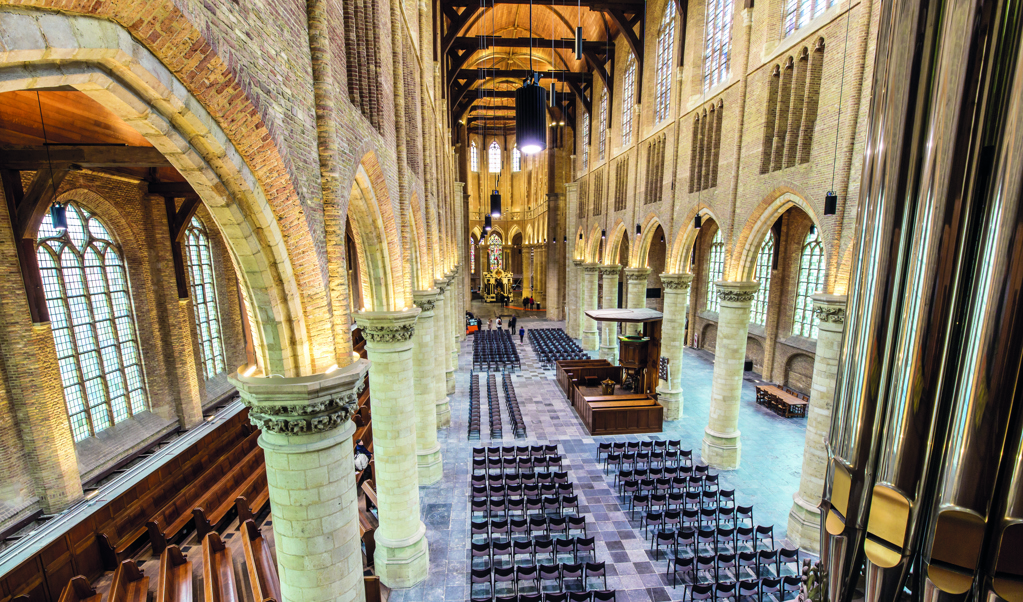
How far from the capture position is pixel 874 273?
204cm

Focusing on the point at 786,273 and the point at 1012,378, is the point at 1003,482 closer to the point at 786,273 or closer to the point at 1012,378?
the point at 1012,378

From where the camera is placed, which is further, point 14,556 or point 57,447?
point 57,447

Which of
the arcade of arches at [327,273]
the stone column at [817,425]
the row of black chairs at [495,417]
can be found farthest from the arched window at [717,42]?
the row of black chairs at [495,417]

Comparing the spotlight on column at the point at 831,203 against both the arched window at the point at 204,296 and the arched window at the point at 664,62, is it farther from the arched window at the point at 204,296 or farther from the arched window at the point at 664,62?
the arched window at the point at 204,296

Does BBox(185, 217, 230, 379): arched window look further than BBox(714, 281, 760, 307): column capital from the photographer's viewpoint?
Yes

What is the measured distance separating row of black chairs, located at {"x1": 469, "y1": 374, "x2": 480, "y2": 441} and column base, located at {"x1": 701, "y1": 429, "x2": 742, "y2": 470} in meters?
6.82

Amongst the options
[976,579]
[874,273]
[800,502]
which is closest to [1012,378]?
[874,273]

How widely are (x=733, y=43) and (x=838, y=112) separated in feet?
14.9

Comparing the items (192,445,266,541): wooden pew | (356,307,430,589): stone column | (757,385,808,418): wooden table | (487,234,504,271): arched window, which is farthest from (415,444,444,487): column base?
(487,234,504,271): arched window

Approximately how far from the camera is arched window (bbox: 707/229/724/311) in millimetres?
21531

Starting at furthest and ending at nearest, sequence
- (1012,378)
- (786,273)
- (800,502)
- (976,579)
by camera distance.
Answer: (786,273) < (800,502) < (976,579) < (1012,378)

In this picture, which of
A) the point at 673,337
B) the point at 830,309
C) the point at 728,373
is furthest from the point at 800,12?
the point at 673,337

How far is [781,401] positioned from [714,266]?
28.6 feet

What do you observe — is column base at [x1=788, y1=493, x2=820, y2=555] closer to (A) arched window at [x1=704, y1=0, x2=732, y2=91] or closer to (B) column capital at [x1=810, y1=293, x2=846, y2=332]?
(B) column capital at [x1=810, y1=293, x2=846, y2=332]
